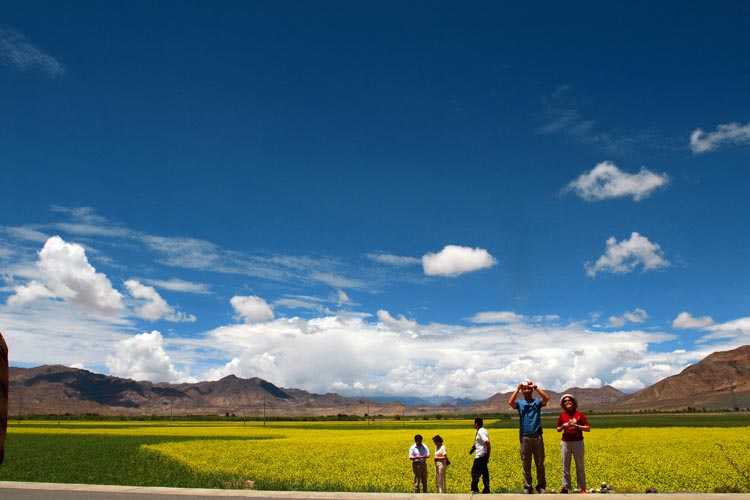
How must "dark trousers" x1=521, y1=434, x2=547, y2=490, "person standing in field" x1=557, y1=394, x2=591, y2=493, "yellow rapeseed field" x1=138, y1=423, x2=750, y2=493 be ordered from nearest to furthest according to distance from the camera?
"person standing in field" x1=557, y1=394, x2=591, y2=493 → "dark trousers" x1=521, y1=434, x2=547, y2=490 → "yellow rapeseed field" x1=138, y1=423, x2=750, y2=493

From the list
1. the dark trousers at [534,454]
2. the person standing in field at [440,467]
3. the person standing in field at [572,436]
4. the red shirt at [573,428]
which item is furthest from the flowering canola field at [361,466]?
the red shirt at [573,428]

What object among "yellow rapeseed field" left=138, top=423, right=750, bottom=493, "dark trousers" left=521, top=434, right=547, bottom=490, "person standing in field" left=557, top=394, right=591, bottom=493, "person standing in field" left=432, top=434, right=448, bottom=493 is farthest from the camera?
"yellow rapeseed field" left=138, top=423, right=750, bottom=493

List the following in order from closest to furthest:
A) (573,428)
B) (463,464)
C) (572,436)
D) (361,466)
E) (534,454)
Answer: (573,428), (572,436), (534,454), (361,466), (463,464)

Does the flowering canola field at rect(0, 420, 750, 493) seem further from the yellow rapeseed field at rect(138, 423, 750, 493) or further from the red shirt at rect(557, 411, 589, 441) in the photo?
the red shirt at rect(557, 411, 589, 441)

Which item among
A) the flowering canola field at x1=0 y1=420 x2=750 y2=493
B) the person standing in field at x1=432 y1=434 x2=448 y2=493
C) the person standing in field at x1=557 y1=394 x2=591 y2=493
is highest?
the person standing in field at x1=557 y1=394 x2=591 y2=493

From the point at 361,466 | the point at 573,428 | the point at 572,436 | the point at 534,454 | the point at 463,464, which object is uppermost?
the point at 573,428

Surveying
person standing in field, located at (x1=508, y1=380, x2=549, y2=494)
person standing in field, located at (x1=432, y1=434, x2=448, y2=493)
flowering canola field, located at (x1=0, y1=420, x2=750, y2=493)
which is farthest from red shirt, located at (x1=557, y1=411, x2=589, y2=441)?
flowering canola field, located at (x1=0, y1=420, x2=750, y2=493)

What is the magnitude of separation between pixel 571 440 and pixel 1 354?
14.0m

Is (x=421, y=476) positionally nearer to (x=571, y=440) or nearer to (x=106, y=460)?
(x=571, y=440)

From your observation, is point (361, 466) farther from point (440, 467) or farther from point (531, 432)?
point (531, 432)

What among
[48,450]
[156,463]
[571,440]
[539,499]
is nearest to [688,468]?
[571,440]

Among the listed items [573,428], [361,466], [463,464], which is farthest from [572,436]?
[361,466]

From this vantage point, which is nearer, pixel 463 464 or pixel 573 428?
pixel 573 428

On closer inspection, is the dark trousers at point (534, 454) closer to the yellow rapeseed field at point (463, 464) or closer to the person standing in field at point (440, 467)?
the person standing in field at point (440, 467)
